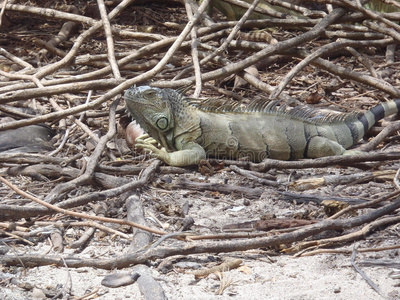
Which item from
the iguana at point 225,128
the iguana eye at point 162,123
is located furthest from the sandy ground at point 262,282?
the iguana eye at point 162,123

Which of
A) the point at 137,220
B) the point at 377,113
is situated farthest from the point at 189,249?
the point at 377,113

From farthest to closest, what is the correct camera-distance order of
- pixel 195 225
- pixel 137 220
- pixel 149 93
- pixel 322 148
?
pixel 322 148 → pixel 149 93 → pixel 195 225 → pixel 137 220

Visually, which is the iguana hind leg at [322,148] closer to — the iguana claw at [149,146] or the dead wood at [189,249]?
the iguana claw at [149,146]

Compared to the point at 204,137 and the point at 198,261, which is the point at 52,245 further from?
the point at 204,137

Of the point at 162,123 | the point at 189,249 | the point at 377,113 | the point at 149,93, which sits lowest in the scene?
the point at 377,113

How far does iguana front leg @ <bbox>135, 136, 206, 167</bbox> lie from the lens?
4465 mm

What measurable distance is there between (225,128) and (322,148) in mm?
921

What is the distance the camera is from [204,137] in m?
4.79

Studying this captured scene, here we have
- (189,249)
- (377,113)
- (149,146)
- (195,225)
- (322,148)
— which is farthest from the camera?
(377,113)

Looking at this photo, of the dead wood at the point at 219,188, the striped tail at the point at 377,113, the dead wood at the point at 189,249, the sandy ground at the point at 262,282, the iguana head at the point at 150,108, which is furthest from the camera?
the striped tail at the point at 377,113

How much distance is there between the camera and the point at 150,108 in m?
4.69

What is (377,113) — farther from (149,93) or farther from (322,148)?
(149,93)

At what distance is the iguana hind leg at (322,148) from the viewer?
4.77 m

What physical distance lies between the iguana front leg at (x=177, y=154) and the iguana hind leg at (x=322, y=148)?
101 centimetres
